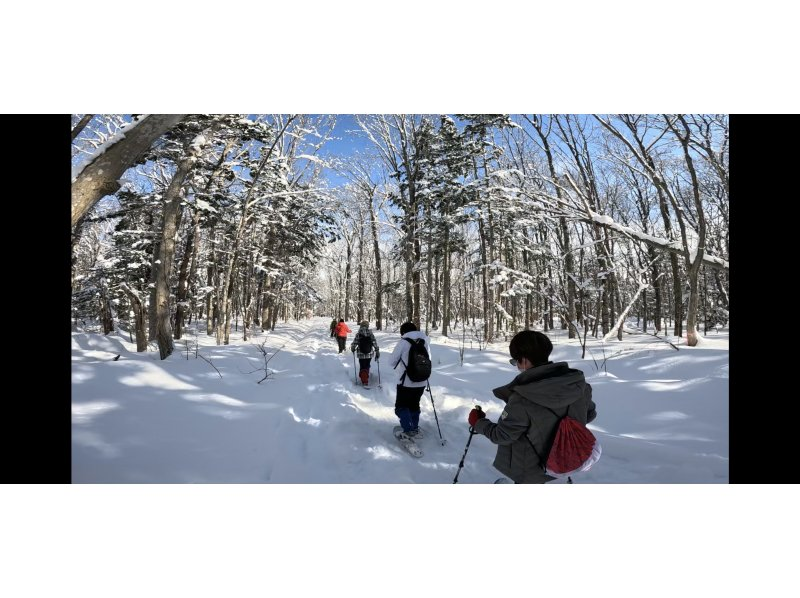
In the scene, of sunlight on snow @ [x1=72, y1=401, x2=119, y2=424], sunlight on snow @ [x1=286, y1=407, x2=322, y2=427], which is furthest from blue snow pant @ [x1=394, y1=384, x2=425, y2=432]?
sunlight on snow @ [x1=72, y1=401, x2=119, y2=424]

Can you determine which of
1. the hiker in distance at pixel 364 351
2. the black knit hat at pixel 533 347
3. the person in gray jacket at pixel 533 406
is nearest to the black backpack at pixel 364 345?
the hiker in distance at pixel 364 351

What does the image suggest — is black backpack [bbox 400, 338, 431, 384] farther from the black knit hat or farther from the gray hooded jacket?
the black knit hat

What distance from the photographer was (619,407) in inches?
192

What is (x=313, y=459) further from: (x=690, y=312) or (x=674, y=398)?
(x=690, y=312)

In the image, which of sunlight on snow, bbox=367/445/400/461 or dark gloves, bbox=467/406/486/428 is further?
sunlight on snow, bbox=367/445/400/461

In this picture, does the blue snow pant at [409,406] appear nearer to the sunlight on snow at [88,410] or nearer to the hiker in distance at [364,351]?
the hiker in distance at [364,351]

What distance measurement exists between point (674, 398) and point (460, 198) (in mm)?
11271

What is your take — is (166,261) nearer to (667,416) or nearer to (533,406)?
(533,406)

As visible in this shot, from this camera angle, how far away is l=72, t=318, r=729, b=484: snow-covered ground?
311cm

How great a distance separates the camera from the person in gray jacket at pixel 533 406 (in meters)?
1.91

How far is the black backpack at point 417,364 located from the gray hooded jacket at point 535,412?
1967 mm

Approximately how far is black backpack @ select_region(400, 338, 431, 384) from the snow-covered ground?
79cm
